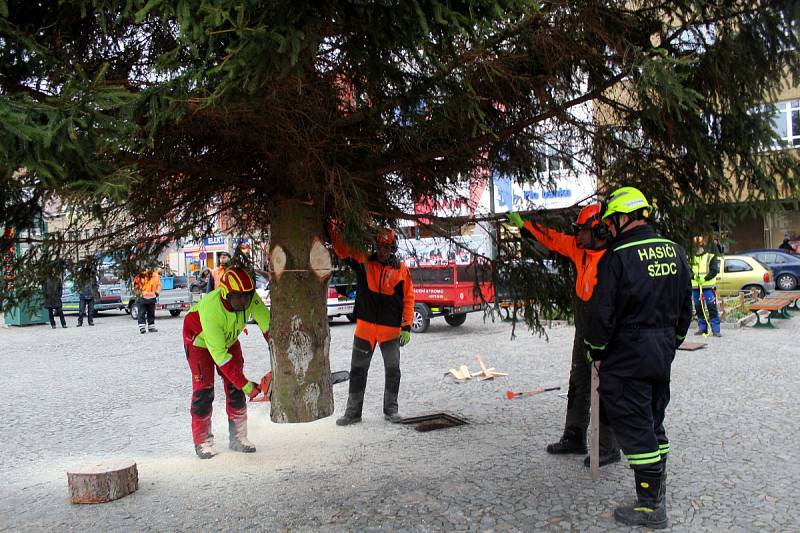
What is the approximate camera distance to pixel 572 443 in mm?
5105

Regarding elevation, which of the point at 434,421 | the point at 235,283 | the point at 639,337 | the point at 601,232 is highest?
the point at 601,232

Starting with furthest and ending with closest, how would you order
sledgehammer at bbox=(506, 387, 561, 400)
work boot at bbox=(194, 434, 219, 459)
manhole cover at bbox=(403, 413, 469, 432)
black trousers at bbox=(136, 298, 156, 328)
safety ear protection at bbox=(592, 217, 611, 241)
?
black trousers at bbox=(136, 298, 156, 328) < sledgehammer at bbox=(506, 387, 561, 400) < manhole cover at bbox=(403, 413, 469, 432) < work boot at bbox=(194, 434, 219, 459) < safety ear protection at bbox=(592, 217, 611, 241)

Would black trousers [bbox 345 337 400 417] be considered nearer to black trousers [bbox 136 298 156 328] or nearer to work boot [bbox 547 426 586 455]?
work boot [bbox 547 426 586 455]

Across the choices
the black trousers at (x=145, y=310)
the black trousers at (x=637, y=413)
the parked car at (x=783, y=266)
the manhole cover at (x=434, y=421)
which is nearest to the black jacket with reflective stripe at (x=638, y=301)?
the black trousers at (x=637, y=413)

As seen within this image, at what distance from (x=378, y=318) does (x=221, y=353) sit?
176 cm

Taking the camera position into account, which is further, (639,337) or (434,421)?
(434,421)

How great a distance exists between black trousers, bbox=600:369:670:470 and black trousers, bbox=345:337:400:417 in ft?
9.05

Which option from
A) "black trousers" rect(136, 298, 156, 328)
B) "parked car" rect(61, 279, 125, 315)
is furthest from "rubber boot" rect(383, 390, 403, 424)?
"parked car" rect(61, 279, 125, 315)

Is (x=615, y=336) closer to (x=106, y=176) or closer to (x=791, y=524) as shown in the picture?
(x=791, y=524)

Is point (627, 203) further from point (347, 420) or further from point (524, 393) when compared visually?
point (524, 393)

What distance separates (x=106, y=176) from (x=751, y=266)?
19821mm

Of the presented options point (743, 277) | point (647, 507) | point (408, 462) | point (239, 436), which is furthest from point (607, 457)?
point (743, 277)

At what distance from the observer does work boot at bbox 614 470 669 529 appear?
147 inches

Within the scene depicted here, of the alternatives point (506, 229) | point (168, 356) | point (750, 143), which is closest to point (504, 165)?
point (506, 229)
